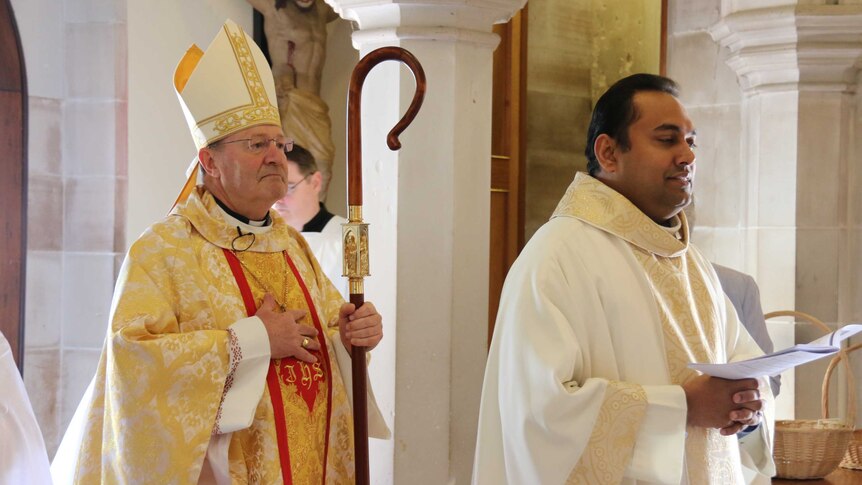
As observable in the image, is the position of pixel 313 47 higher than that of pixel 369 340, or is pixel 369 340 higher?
pixel 313 47

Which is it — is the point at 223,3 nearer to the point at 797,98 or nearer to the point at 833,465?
the point at 797,98

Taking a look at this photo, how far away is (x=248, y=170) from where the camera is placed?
9.57 feet

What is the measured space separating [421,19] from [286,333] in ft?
5.11

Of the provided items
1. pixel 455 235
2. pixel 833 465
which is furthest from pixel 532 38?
pixel 833 465

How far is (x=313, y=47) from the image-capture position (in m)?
6.91

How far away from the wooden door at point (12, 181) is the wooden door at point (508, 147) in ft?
8.20

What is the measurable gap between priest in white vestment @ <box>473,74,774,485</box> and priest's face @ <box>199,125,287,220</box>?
26.2 inches

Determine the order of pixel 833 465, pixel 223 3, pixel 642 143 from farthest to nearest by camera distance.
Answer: pixel 223 3, pixel 833 465, pixel 642 143

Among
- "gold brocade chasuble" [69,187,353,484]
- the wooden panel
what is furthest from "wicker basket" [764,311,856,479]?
the wooden panel

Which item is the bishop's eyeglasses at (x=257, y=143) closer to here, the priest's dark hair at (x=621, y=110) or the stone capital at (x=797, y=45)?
the priest's dark hair at (x=621, y=110)

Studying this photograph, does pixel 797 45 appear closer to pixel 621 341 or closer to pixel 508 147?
pixel 508 147

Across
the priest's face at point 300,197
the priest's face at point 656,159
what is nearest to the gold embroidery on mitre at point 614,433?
the priest's face at point 656,159

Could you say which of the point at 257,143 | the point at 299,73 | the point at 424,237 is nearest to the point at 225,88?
the point at 257,143

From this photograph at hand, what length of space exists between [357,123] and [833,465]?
2043 millimetres
